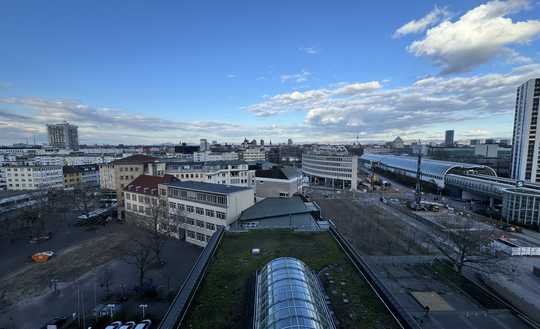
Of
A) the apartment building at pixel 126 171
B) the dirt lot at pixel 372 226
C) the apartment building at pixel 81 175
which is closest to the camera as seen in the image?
the dirt lot at pixel 372 226

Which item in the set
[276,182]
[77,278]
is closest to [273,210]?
[77,278]

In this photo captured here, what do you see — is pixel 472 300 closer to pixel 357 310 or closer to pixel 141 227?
pixel 357 310

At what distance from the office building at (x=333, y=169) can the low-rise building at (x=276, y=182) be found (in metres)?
24.7

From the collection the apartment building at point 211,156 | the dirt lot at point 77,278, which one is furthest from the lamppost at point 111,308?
the apartment building at point 211,156

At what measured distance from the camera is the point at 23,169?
66812 millimetres

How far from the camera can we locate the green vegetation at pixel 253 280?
33.1 feet

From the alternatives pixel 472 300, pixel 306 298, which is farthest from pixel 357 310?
pixel 472 300

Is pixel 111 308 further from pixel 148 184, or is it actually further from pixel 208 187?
pixel 148 184

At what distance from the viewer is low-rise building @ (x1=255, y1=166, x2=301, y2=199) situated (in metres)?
53.2

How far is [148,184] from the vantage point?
4044cm

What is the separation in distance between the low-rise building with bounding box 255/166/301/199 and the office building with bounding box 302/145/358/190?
2465cm

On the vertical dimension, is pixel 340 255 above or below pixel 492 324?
above

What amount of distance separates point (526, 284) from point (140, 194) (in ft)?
165

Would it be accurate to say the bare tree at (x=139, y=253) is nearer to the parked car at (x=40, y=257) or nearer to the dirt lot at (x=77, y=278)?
the dirt lot at (x=77, y=278)
